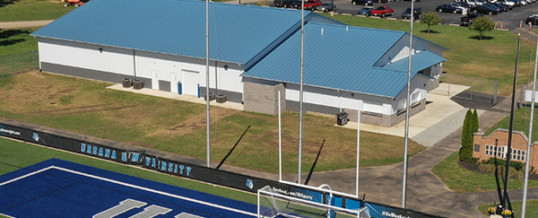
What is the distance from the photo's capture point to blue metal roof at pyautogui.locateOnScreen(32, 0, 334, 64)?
2694 inches

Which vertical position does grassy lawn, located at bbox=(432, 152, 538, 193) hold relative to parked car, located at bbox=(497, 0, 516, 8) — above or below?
below

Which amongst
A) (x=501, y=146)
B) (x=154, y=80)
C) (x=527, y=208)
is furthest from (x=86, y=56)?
(x=527, y=208)

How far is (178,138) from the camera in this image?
189 ft

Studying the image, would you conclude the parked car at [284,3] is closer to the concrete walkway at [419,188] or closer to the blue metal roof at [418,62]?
the blue metal roof at [418,62]

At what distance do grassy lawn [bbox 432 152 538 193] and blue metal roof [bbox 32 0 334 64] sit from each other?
21734 mm

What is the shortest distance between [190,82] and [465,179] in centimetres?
2982

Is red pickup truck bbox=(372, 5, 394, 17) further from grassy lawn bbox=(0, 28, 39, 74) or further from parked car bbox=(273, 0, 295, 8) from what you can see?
grassy lawn bbox=(0, 28, 39, 74)

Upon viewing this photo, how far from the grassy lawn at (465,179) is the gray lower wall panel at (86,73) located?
1273 inches

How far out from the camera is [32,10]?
116 m

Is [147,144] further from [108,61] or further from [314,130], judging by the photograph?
[108,61]

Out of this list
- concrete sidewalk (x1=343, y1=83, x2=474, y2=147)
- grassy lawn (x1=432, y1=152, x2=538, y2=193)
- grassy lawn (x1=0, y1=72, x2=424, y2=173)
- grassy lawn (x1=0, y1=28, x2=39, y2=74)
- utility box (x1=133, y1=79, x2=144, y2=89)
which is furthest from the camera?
grassy lawn (x1=0, y1=28, x2=39, y2=74)

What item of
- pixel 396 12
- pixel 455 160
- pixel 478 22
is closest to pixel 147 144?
pixel 455 160

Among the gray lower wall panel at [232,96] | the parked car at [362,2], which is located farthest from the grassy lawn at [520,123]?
the parked car at [362,2]

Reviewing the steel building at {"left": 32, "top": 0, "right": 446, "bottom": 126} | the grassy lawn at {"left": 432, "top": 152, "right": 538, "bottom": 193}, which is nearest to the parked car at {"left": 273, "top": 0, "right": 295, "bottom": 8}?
the steel building at {"left": 32, "top": 0, "right": 446, "bottom": 126}
